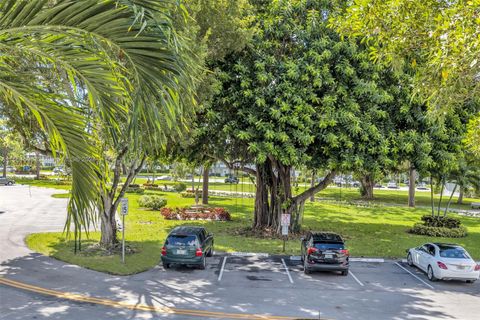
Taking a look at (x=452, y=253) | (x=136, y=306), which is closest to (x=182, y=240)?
(x=136, y=306)

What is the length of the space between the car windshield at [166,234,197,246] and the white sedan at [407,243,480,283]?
9.36 m

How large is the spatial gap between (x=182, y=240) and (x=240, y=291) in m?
3.54

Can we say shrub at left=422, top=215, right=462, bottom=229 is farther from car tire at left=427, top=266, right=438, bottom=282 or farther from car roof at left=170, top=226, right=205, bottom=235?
car roof at left=170, top=226, right=205, bottom=235

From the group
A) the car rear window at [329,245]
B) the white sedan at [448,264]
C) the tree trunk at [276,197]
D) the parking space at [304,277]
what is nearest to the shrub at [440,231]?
the tree trunk at [276,197]

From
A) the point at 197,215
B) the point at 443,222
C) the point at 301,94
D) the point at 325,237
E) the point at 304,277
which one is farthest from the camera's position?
the point at 197,215

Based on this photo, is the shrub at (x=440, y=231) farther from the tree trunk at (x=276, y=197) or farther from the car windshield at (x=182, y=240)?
the car windshield at (x=182, y=240)

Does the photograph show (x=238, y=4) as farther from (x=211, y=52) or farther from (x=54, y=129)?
(x=54, y=129)

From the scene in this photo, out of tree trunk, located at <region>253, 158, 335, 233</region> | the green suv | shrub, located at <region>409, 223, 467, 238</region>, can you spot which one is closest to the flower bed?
tree trunk, located at <region>253, 158, 335, 233</region>

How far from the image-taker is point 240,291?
1351 centimetres

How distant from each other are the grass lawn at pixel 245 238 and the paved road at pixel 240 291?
1.15 metres

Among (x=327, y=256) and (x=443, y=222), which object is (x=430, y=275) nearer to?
(x=327, y=256)

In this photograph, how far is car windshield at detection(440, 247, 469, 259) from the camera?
15578 mm

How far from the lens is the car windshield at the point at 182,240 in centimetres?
1581

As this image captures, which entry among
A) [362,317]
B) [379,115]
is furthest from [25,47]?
[379,115]
